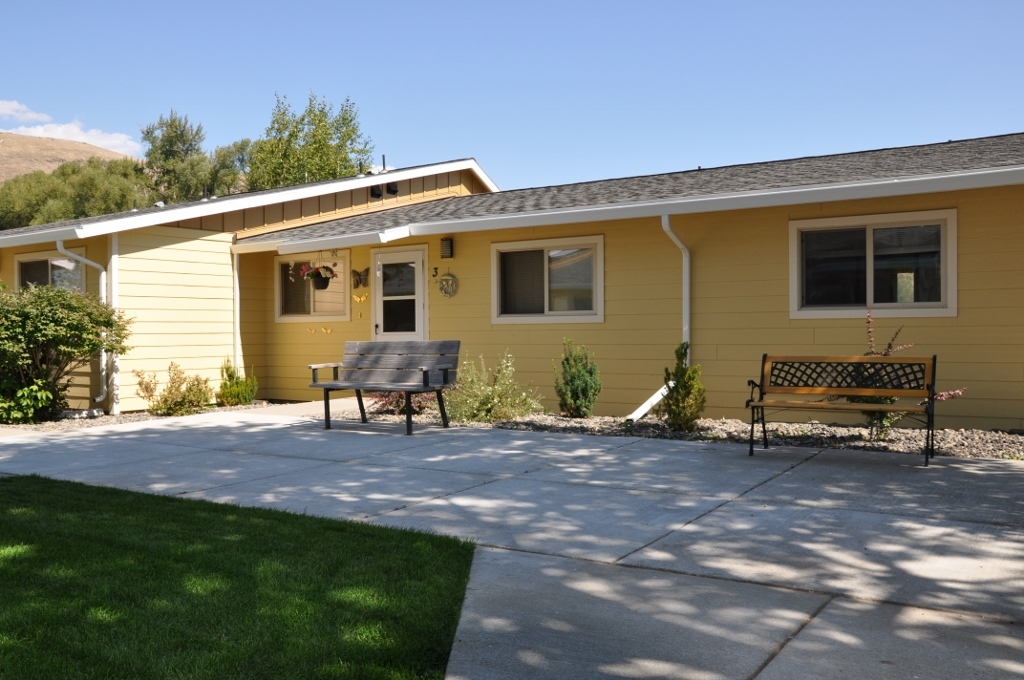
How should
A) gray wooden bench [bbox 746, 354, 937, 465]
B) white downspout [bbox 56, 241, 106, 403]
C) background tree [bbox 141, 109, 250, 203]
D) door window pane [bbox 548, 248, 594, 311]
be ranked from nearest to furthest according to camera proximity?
gray wooden bench [bbox 746, 354, 937, 465], door window pane [bbox 548, 248, 594, 311], white downspout [bbox 56, 241, 106, 403], background tree [bbox 141, 109, 250, 203]

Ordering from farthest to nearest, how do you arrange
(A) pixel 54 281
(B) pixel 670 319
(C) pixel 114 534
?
(A) pixel 54 281
(B) pixel 670 319
(C) pixel 114 534

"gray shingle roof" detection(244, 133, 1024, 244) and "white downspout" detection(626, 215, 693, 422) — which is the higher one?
"gray shingle roof" detection(244, 133, 1024, 244)

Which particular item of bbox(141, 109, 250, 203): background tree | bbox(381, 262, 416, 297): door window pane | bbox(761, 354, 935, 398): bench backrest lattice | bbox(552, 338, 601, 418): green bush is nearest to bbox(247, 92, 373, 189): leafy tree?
bbox(141, 109, 250, 203): background tree

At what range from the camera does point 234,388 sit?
1347 centimetres

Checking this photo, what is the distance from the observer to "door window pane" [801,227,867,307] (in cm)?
987

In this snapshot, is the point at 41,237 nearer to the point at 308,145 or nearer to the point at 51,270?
the point at 51,270

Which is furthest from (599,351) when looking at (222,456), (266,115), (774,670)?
(266,115)

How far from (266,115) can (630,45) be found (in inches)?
939

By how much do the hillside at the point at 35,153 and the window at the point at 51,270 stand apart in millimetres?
105654

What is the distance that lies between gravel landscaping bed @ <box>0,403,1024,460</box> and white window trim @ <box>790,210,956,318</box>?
4.16ft

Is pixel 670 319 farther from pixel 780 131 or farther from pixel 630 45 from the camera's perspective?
pixel 780 131

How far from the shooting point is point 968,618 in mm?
3600

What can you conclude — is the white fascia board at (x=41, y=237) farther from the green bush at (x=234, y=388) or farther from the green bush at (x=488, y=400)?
the green bush at (x=488, y=400)

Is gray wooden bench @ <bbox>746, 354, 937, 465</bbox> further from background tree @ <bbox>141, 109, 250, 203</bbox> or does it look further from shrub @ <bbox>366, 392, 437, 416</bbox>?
background tree @ <bbox>141, 109, 250, 203</bbox>
